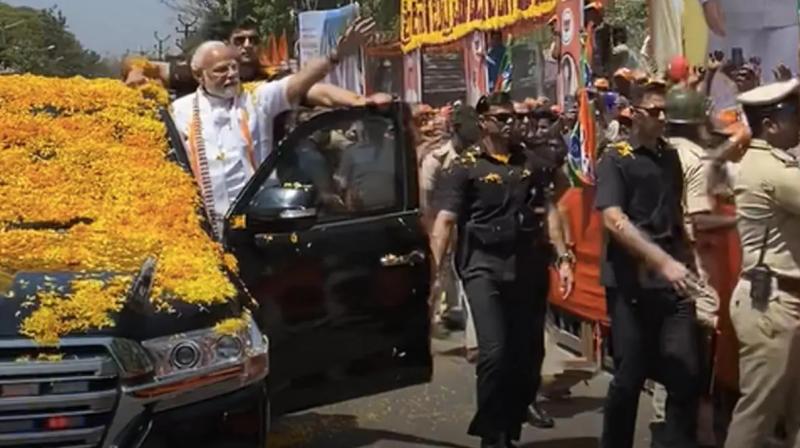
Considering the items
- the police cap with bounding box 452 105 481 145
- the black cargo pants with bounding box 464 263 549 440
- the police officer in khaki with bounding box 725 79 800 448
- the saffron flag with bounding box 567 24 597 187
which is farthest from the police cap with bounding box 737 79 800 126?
the saffron flag with bounding box 567 24 597 187

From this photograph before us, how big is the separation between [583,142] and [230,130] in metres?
4.24

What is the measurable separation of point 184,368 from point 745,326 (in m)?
2.71

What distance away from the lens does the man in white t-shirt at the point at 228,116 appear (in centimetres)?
645

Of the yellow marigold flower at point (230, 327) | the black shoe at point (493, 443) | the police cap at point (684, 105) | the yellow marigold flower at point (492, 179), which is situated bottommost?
the black shoe at point (493, 443)

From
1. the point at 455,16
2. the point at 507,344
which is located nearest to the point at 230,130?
the point at 507,344

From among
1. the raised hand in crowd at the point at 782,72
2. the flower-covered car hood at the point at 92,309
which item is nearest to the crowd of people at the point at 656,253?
the raised hand in crowd at the point at 782,72

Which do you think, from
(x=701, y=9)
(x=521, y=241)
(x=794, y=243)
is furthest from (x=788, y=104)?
(x=701, y=9)

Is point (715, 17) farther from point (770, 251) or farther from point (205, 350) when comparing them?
point (205, 350)

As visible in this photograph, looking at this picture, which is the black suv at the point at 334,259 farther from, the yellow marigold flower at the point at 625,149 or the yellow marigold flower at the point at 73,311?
the yellow marigold flower at the point at 625,149

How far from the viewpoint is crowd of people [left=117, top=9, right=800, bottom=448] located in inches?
227

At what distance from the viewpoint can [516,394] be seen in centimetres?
701

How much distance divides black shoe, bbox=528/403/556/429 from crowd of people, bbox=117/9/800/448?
0.01m

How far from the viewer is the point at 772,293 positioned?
18.9ft

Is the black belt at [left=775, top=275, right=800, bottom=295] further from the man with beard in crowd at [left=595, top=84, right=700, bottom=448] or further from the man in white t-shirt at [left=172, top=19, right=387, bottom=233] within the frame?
the man in white t-shirt at [left=172, top=19, right=387, bottom=233]
